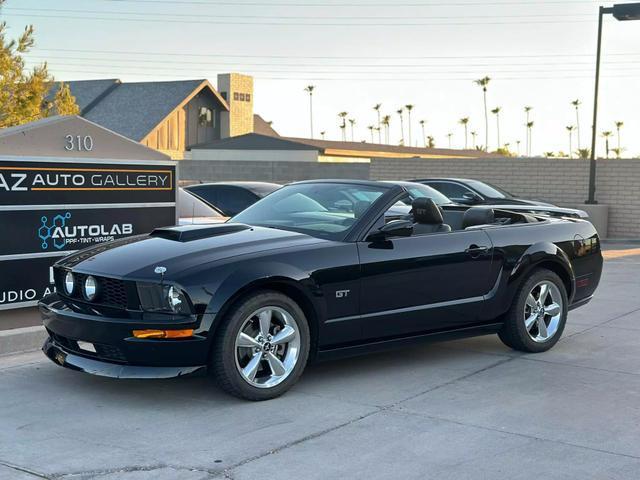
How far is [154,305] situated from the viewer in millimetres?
5742

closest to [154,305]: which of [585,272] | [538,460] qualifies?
[538,460]

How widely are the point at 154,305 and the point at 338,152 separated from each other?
136 ft

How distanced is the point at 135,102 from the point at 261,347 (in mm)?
45168

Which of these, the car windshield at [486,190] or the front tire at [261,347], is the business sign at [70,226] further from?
the car windshield at [486,190]

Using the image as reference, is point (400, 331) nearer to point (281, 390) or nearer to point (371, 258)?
point (371, 258)

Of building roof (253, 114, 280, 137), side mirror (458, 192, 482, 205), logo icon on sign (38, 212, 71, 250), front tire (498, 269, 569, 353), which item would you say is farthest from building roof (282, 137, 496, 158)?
front tire (498, 269, 569, 353)

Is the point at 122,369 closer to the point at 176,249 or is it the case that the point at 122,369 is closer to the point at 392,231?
the point at 176,249

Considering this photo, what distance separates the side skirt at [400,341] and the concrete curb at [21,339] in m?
2.81

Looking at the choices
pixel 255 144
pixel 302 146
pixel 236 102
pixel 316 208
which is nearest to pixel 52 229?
pixel 316 208

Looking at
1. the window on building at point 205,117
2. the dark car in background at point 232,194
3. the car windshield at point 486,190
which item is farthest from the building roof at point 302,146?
the dark car in background at point 232,194

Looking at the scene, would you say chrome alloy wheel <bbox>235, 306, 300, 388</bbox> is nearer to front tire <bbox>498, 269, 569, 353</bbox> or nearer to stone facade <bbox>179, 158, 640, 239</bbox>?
front tire <bbox>498, 269, 569, 353</bbox>

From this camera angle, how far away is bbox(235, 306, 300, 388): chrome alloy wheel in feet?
19.5

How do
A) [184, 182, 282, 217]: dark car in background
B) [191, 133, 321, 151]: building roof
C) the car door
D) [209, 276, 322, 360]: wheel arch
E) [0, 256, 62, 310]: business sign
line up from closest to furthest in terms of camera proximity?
[209, 276, 322, 360]: wheel arch < the car door < [0, 256, 62, 310]: business sign < [184, 182, 282, 217]: dark car in background < [191, 133, 321, 151]: building roof

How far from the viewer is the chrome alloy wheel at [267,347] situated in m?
5.93
